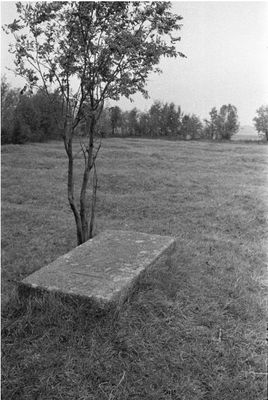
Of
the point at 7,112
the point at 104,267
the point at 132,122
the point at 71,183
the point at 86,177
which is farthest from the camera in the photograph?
the point at 132,122

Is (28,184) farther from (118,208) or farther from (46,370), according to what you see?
(46,370)

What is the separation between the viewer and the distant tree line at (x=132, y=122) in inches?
1169

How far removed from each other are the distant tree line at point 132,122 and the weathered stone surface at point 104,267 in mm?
25207

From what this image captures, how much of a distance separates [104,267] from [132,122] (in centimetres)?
4433

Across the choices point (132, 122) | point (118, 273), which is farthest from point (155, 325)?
point (132, 122)

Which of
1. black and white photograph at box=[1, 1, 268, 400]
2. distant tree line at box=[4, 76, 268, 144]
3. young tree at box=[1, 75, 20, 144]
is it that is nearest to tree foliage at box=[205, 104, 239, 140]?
distant tree line at box=[4, 76, 268, 144]

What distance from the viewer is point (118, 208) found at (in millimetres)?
9602

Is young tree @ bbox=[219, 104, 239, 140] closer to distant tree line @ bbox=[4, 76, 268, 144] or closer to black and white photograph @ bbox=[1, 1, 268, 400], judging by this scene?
distant tree line @ bbox=[4, 76, 268, 144]

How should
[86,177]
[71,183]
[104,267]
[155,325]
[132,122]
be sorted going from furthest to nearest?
[132,122]
[86,177]
[71,183]
[104,267]
[155,325]

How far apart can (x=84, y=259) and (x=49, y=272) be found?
553mm

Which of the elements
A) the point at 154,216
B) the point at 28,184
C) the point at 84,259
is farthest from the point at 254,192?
the point at 84,259

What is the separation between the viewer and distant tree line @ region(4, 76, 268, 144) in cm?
2970

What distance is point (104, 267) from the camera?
14.6 feet

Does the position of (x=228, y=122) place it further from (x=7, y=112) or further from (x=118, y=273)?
(x=118, y=273)
